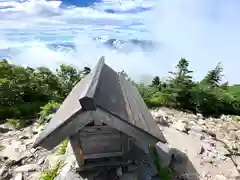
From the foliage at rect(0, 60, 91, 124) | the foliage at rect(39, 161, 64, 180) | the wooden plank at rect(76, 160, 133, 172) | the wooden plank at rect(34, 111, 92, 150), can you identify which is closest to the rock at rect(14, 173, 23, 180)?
the foliage at rect(39, 161, 64, 180)

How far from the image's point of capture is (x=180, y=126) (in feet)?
30.5

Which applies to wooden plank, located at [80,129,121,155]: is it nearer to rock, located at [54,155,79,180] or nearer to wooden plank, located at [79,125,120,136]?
wooden plank, located at [79,125,120,136]

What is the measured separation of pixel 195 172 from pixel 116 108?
154 inches

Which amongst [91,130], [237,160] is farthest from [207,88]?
[91,130]

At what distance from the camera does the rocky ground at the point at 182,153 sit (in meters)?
6.59

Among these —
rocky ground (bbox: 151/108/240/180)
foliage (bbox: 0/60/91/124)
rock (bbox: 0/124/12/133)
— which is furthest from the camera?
foliage (bbox: 0/60/91/124)

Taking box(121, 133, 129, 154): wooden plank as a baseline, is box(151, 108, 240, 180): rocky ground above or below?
below

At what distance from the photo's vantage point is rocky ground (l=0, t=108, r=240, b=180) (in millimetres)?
6586

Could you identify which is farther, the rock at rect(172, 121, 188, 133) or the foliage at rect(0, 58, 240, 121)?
the foliage at rect(0, 58, 240, 121)

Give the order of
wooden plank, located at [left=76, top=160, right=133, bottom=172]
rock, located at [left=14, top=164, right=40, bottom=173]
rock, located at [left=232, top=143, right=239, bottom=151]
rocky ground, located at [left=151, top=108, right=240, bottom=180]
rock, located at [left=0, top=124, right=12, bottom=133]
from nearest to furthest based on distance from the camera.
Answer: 1. wooden plank, located at [left=76, top=160, right=133, bottom=172]
2. rocky ground, located at [left=151, top=108, right=240, bottom=180]
3. rock, located at [left=14, top=164, right=40, bottom=173]
4. rock, located at [left=232, top=143, right=239, bottom=151]
5. rock, located at [left=0, top=124, right=12, bottom=133]

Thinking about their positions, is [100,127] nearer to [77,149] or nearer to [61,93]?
[77,149]

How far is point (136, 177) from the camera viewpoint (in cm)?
514

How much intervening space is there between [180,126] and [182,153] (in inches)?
78.1

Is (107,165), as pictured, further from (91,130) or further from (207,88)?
(207,88)
